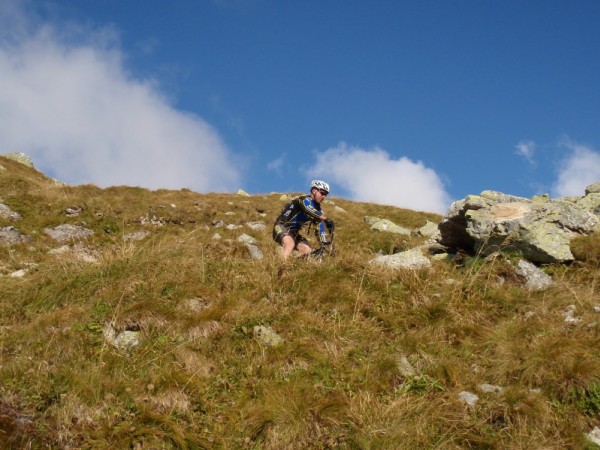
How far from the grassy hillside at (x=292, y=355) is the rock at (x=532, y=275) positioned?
27 cm

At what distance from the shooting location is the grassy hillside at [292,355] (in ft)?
18.5

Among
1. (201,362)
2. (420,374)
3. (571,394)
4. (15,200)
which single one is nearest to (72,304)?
(201,362)

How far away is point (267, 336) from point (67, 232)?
55.0 feet

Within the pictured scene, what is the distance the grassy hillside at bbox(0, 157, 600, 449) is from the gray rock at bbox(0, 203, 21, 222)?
44.0 feet

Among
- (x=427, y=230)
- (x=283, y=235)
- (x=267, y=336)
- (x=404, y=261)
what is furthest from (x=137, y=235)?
(x=267, y=336)

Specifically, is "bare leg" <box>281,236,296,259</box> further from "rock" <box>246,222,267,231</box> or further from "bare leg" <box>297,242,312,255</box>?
"rock" <box>246,222,267,231</box>

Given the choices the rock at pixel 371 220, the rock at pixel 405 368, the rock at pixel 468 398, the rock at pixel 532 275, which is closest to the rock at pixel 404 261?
the rock at pixel 532 275

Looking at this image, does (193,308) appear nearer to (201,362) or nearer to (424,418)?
(201,362)

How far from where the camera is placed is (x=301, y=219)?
42.7ft

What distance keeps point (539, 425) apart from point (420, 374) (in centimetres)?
165

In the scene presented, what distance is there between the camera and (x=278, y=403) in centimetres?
603

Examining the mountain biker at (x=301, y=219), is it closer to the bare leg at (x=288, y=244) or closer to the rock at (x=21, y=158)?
the bare leg at (x=288, y=244)

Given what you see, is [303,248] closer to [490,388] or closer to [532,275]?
[532,275]

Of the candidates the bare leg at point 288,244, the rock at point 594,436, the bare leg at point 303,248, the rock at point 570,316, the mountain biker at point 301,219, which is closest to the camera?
the rock at point 594,436
